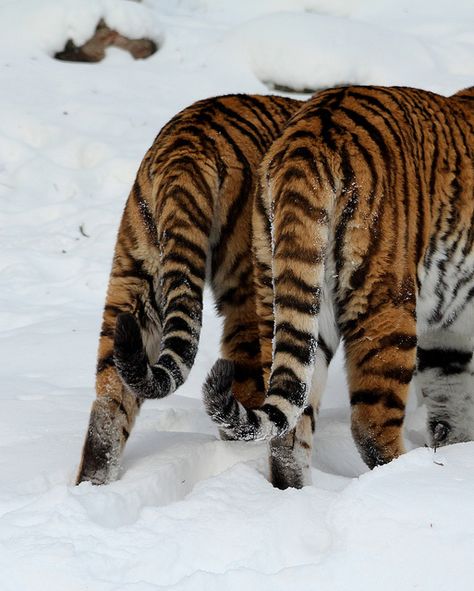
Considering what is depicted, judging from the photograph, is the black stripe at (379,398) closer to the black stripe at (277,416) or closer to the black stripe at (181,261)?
the black stripe at (277,416)

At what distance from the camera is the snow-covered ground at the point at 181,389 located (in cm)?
266

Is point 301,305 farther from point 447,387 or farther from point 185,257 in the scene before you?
point 447,387

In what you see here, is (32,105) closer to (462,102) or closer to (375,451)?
(462,102)

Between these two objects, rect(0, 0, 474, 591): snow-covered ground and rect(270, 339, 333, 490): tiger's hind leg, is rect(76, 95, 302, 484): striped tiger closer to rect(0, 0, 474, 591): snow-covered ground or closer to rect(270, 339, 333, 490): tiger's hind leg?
rect(0, 0, 474, 591): snow-covered ground

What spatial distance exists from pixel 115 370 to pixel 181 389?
1.50 m

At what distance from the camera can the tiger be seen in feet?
10.6

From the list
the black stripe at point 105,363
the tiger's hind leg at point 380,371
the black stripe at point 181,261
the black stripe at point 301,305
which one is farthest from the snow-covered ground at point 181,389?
the black stripe at point 181,261

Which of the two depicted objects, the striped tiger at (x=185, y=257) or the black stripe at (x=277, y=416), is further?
the striped tiger at (x=185, y=257)

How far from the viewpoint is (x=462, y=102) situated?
13.7ft

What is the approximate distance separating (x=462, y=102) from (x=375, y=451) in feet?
5.30

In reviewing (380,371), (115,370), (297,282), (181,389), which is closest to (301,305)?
(297,282)

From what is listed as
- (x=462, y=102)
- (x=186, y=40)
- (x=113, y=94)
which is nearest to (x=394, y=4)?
(x=186, y=40)

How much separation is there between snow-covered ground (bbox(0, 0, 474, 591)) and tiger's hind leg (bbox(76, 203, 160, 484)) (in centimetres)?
12

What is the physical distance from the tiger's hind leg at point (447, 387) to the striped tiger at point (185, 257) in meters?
1.06
